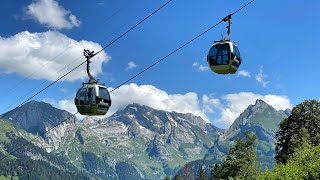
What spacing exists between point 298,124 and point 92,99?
65.8 metres

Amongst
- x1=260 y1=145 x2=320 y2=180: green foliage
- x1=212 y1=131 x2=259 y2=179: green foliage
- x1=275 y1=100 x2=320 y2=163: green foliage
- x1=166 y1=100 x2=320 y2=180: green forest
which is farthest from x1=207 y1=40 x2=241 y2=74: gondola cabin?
x1=275 y1=100 x2=320 y2=163: green foliage

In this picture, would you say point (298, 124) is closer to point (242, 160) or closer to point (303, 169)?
point (242, 160)

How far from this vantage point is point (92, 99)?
30141 millimetres

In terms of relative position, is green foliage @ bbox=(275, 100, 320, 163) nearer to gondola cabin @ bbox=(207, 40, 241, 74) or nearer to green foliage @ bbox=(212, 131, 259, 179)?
green foliage @ bbox=(212, 131, 259, 179)

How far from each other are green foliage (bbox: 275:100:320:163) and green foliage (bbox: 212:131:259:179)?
225 inches

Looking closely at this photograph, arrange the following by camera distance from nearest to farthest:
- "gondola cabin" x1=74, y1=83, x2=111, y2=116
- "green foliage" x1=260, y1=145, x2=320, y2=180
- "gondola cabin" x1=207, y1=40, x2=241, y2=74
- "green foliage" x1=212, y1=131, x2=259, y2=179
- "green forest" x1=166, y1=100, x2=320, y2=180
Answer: "gondola cabin" x1=207, y1=40, x2=241, y2=74 → "gondola cabin" x1=74, y1=83, x2=111, y2=116 → "green foliage" x1=260, y1=145, x2=320, y2=180 → "green forest" x1=166, y1=100, x2=320, y2=180 → "green foliage" x1=212, y1=131, x2=259, y2=179

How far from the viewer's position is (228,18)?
80.4ft

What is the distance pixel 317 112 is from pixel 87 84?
217ft

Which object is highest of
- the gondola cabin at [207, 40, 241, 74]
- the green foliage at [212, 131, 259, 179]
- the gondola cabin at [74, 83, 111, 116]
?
the green foliage at [212, 131, 259, 179]

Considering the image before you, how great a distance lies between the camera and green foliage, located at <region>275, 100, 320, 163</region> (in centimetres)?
8612

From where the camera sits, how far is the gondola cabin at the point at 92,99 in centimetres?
3013

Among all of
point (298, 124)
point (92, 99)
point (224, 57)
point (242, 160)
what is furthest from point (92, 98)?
point (298, 124)

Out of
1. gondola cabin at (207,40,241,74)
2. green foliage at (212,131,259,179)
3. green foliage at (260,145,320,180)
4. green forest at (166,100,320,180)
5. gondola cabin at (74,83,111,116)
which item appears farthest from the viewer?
green foliage at (212,131,259,179)

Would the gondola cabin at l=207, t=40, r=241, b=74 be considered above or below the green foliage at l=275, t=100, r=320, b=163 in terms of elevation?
below
